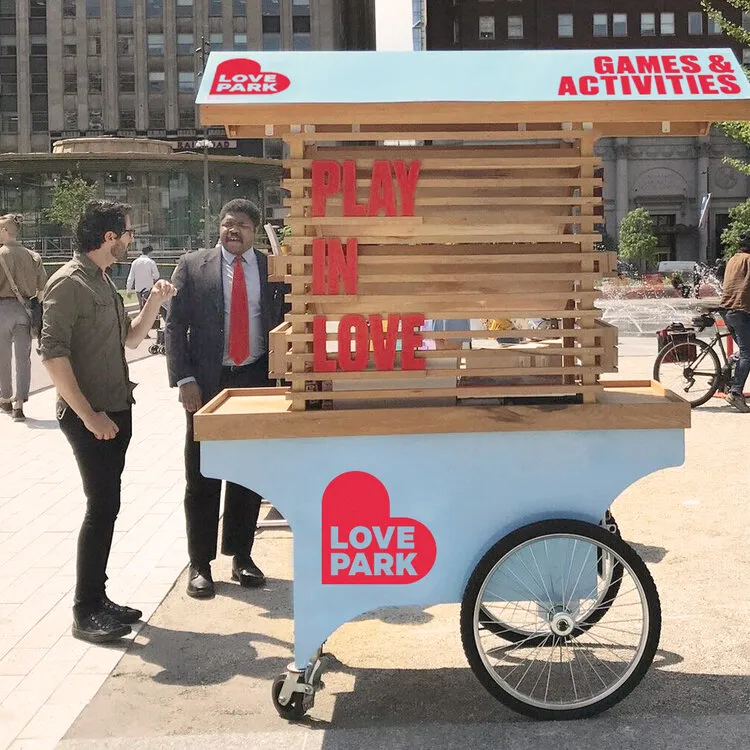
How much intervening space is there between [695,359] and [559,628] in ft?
27.5

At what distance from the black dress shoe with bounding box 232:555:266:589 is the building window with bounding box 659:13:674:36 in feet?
243

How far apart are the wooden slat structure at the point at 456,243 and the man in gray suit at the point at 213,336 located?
5.62 feet

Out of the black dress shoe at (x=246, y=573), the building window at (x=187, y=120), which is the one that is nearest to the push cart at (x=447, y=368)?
the black dress shoe at (x=246, y=573)

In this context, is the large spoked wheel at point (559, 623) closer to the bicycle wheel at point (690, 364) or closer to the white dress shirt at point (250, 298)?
the white dress shirt at point (250, 298)

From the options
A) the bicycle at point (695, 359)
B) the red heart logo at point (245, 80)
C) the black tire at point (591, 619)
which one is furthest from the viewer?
the bicycle at point (695, 359)

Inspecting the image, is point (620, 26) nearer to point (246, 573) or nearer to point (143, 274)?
point (143, 274)

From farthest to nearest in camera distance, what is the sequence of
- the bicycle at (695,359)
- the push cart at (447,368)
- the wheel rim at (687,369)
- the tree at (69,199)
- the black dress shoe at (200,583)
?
1. the tree at (69,199)
2. the wheel rim at (687,369)
3. the bicycle at (695,359)
4. the black dress shoe at (200,583)
5. the push cart at (447,368)

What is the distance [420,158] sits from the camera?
13.6 feet

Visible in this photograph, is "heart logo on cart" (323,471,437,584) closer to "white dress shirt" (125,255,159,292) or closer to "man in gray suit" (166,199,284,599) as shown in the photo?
"man in gray suit" (166,199,284,599)

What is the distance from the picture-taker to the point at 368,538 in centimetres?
416

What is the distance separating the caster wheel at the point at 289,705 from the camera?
4141 millimetres

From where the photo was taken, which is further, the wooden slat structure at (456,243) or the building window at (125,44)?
the building window at (125,44)

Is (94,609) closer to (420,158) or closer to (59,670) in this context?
(59,670)

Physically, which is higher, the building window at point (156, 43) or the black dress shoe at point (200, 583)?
the building window at point (156, 43)
